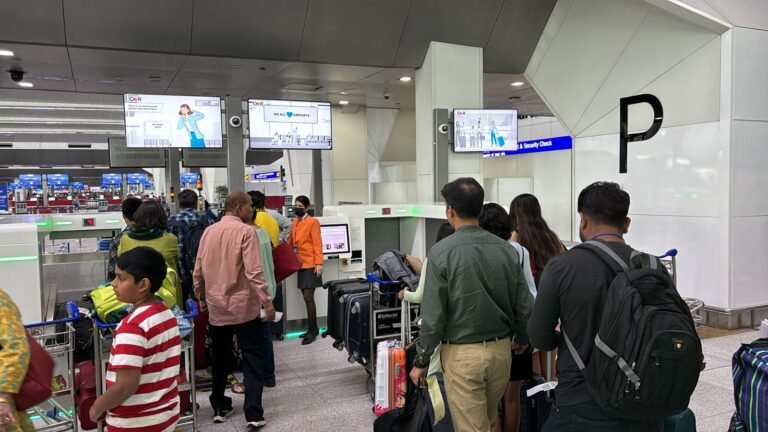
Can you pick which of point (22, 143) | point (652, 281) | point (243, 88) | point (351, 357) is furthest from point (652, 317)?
point (22, 143)

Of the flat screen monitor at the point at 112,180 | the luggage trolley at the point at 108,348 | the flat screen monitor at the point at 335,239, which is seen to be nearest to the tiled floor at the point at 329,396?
the luggage trolley at the point at 108,348

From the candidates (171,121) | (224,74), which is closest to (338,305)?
(171,121)

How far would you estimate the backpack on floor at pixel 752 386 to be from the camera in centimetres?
189

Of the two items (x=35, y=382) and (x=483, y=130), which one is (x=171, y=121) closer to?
(x=483, y=130)

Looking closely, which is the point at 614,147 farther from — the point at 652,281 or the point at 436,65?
the point at 652,281

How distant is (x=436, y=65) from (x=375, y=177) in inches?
315

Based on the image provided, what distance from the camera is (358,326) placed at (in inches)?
174

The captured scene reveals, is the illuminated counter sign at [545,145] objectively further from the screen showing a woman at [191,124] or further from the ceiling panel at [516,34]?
the screen showing a woman at [191,124]

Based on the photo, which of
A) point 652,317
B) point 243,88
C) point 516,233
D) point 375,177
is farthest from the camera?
point 375,177

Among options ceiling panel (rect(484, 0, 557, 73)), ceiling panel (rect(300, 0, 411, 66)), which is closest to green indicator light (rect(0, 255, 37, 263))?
ceiling panel (rect(300, 0, 411, 66))

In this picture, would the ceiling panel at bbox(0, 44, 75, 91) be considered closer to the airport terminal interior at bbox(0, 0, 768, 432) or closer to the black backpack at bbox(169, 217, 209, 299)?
the airport terminal interior at bbox(0, 0, 768, 432)

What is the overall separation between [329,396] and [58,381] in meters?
1.92

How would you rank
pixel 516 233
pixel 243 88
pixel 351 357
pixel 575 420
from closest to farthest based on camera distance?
pixel 575 420 → pixel 516 233 → pixel 351 357 → pixel 243 88

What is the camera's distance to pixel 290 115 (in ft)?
26.3
